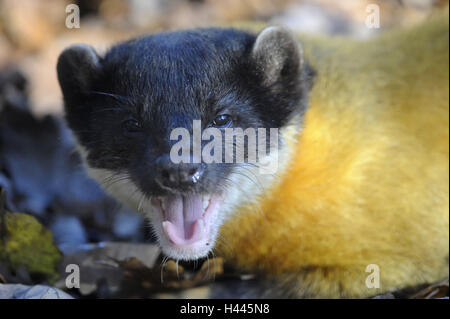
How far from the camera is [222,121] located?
2.93 meters

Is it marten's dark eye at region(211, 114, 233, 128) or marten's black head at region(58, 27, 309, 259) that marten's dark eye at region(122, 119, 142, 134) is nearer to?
marten's black head at region(58, 27, 309, 259)

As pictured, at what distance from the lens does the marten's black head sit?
2775 mm

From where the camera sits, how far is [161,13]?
6.48 meters

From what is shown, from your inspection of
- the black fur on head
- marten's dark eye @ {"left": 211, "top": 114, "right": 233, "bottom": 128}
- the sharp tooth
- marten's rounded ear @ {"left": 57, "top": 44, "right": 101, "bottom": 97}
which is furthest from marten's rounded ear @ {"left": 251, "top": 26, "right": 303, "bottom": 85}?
marten's rounded ear @ {"left": 57, "top": 44, "right": 101, "bottom": 97}

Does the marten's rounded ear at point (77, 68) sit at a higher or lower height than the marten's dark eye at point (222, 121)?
higher

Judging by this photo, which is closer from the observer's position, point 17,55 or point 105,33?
point 17,55

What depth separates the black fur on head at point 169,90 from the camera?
2.80 meters

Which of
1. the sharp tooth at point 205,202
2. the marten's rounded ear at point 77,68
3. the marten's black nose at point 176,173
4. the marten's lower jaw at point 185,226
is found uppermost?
the marten's rounded ear at point 77,68

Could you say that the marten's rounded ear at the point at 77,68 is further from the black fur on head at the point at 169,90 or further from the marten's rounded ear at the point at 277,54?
the marten's rounded ear at the point at 277,54

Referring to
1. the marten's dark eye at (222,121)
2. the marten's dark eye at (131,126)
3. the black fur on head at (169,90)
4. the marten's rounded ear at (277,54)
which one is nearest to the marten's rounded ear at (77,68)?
the black fur on head at (169,90)

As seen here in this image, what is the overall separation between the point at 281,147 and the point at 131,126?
33.8 inches

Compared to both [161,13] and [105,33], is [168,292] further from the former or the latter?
[161,13]

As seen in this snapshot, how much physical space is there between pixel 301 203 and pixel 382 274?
65 cm
